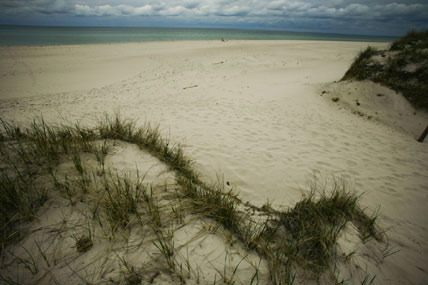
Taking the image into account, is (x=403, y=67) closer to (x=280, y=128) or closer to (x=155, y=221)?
(x=280, y=128)

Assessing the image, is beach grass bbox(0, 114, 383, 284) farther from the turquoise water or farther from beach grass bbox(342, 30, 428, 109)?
the turquoise water

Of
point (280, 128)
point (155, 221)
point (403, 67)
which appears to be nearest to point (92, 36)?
point (280, 128)

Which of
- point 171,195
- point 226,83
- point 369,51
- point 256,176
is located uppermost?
point 369,51

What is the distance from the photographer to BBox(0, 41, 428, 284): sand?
3.00 metres

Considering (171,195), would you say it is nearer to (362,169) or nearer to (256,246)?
(256,246)

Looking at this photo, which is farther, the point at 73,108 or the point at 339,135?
the point at 73,108

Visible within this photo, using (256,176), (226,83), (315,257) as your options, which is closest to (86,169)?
(256,176)

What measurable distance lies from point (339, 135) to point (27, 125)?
924 cm

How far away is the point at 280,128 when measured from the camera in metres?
5.75

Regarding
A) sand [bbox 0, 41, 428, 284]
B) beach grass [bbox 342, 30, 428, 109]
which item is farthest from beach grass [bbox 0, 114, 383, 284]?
beach grass [bbox 342, 30, 428, 109]

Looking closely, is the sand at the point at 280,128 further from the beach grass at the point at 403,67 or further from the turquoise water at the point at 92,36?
the turquoise water at the point at 92,36

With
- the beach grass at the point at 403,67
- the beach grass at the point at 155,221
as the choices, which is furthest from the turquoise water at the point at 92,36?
the beach grass at the point at 403,67

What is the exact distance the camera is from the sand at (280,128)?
3.00 m

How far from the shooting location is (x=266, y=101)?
806 centimetres
